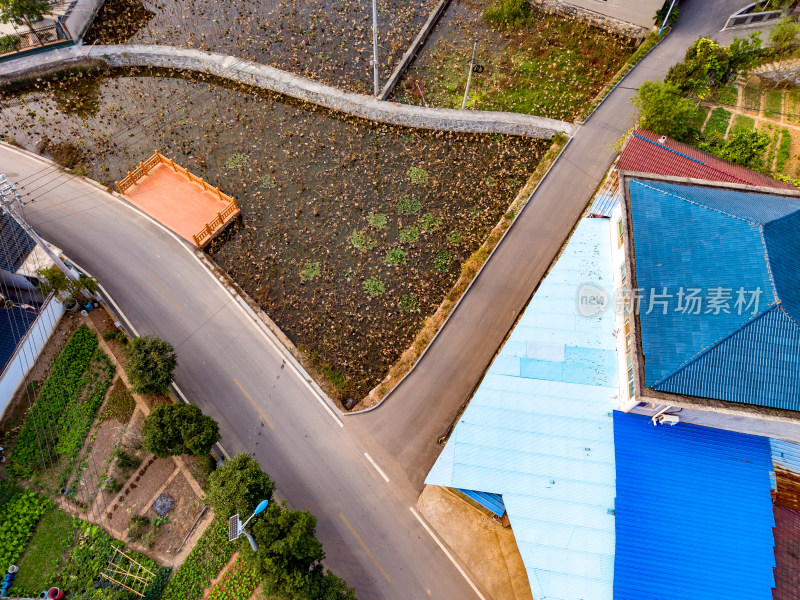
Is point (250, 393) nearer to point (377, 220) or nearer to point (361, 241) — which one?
point (361, 241)

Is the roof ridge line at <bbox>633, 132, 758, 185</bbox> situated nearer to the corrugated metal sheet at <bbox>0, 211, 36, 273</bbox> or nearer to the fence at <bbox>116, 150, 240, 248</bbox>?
the fence at <bbox>116, 150, 240, 248</bbox>

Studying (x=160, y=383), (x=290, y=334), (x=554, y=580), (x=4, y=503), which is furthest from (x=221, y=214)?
(x=554, y=580)

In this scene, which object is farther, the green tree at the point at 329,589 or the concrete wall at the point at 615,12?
the concrete wall at the point at 615,12

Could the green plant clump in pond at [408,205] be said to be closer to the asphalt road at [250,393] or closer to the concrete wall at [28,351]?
the asphalt road at [250,393]

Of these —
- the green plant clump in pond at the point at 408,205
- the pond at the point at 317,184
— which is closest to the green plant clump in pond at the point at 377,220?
the pond at the point at 317,184

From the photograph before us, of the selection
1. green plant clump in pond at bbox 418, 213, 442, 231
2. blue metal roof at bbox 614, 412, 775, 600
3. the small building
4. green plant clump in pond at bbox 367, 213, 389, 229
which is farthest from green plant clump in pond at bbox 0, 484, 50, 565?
blue metal roof at bbox 614, 412, 775, 600

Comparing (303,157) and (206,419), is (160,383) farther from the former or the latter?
(303,157)

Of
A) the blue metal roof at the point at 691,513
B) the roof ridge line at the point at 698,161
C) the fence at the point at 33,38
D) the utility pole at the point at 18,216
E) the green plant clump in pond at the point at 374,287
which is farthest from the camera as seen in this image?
the fence at the point at 33,38
